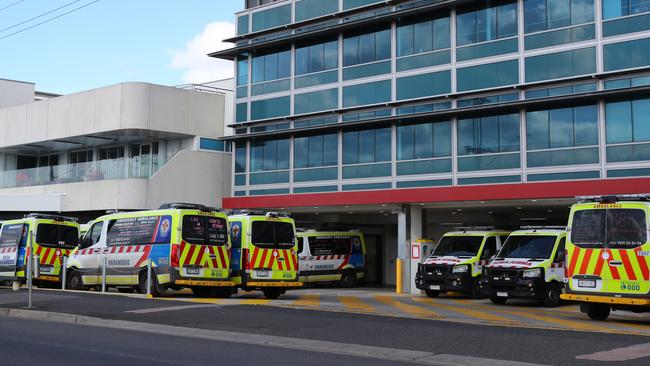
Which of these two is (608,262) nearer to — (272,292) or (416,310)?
(416,310)

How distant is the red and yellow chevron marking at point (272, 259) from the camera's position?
2136 centimetres

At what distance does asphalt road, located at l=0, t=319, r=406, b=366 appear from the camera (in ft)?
32.6

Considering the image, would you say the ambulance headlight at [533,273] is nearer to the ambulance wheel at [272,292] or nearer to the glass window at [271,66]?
the ambulance wheel at [272,292]

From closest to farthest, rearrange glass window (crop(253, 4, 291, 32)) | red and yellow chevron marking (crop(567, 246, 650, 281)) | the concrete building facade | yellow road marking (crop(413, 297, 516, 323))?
red and yellow chevron marking (crop(567, 246, 650, 281)) < yellow road marking (crop(413, 297, 516, 323)) < the concrete building facade < glass window (crop(253, 4, 291, 32))

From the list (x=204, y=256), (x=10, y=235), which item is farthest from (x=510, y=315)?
(x=10, y=235)

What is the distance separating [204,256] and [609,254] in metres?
10.3

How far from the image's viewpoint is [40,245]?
26.6 meters

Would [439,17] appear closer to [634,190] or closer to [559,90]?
[559,90]

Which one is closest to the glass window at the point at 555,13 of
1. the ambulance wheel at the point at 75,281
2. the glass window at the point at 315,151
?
the glass window at the point at 315,151

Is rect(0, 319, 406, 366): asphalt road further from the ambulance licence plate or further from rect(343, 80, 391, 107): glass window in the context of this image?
rect(343, 80, 391, 107): glass window

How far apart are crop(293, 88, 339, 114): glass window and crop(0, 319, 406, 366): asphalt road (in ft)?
68.6

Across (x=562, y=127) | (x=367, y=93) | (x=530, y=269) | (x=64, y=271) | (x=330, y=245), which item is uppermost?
(x=367, y=93)

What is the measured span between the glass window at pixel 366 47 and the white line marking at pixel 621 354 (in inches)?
852

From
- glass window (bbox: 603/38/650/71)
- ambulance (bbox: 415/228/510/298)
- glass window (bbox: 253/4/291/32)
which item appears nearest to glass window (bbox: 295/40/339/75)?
glass window (bbox: 253/4/291/32)
